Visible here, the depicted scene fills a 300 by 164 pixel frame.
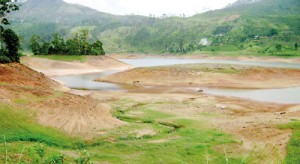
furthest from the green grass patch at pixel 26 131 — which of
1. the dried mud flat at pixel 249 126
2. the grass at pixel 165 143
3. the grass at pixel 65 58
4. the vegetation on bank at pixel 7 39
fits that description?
the grass at pixel 65 58

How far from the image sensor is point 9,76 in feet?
119

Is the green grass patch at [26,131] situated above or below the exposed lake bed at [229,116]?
above

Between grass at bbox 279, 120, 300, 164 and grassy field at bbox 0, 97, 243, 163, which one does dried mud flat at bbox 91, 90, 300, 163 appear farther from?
grassy field at bbox 0, 97, 243, 163

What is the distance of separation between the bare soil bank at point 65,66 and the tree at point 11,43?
872 inches

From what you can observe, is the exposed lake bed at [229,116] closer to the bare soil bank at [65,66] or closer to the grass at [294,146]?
the grass at [294,146]

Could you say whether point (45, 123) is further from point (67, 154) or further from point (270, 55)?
point (270, 55)

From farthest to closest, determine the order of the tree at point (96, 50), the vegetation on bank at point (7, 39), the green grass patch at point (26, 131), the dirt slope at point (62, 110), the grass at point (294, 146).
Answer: the tree at point (96, 50)
the vegetation on bank at point (7, 39)
the dirt slope at point (62, 110)
the green grass patch at point (26, 131)
the grass at point (294, 146)

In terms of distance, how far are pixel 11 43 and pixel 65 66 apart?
31894mm

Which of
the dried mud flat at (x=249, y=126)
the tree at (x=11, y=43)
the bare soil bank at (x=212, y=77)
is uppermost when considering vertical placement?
the tree at (x=11, y=43)

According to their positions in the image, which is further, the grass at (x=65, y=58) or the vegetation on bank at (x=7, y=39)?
the grass at (x=65, y=58)

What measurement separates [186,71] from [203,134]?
40.8 meters

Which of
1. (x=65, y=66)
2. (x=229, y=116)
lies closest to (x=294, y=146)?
(x=229, y=116)

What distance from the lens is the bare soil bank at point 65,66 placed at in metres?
72.7

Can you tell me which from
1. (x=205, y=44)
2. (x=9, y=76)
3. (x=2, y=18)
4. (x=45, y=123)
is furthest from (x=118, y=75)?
(x=205, y=44)
